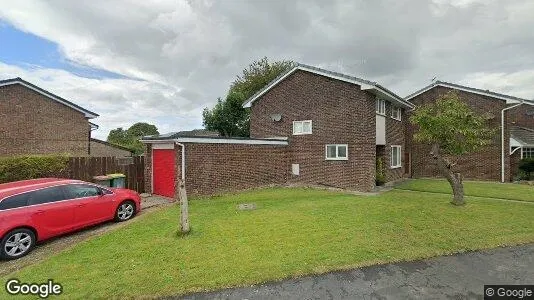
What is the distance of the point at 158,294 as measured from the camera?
4.72 m

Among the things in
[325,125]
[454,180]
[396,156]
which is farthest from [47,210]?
[396,156]

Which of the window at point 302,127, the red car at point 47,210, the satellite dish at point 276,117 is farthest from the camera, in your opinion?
the satellite dish at point 276,117

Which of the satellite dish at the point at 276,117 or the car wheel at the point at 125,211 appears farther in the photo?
the satellite dish at the point at 276,117

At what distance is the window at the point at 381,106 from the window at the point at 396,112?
1.94m

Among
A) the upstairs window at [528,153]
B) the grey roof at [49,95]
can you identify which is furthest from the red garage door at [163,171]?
the upstairs window at [528,153]

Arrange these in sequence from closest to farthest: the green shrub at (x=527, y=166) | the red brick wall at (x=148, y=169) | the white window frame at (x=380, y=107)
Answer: the red brick wall at (x=148, y=169), the white window frame at (x=380, y=107), the green shrub at (x=527, y=166)

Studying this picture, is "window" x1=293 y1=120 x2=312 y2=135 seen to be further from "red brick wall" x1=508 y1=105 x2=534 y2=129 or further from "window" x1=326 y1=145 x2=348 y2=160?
"red brick wall" x1=508 y1=105 x2=534 y2=129

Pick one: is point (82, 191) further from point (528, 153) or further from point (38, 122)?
point (528, 153)

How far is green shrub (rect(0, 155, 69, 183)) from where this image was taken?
1032 centimetres

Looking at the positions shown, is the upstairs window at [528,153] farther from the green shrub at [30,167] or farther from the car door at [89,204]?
the green shrub at [30,167]

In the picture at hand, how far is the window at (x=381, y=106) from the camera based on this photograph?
1611 cm

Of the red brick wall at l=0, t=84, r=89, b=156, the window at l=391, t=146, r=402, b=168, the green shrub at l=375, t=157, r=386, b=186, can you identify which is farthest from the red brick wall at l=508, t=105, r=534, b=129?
the red brick wall at l=0, t=84, r=89, b=156

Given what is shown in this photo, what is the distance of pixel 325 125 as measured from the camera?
15.9m

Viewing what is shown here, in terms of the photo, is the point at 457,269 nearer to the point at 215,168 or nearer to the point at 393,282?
the point at 393,282
